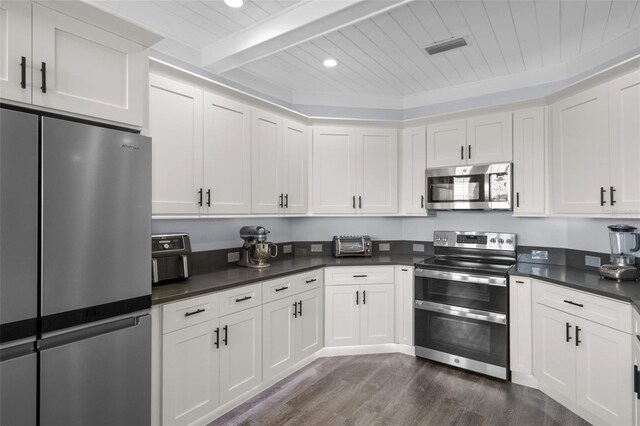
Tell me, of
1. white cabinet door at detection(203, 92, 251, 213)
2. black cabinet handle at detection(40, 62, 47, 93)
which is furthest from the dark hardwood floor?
black cabinet handle at detection(40, 62, 47, 93)

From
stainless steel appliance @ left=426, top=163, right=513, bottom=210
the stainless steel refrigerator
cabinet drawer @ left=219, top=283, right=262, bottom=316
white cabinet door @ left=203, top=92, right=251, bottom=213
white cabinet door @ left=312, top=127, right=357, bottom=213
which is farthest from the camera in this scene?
white cabinet door @ left=312, top=127, right=357, bottom=213

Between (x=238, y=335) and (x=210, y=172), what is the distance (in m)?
1.22

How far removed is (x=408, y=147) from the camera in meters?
3.79

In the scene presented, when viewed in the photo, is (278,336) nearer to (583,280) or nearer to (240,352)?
(240,352)

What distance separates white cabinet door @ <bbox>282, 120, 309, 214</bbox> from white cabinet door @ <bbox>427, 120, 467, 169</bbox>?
1.32m

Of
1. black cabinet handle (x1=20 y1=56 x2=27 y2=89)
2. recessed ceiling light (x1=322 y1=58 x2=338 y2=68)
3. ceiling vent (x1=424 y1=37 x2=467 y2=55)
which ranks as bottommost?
black cabinet handle (x1=20 y1=56 x2=27 y2=89)

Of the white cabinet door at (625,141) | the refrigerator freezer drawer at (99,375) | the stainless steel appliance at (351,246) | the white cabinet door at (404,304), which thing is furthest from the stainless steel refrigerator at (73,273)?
the white cabinet door at (625,141)

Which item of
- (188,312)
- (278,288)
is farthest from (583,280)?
(188,312)

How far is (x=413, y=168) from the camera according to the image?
3.76 metres

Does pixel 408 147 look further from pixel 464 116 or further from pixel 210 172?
pixel 210 172

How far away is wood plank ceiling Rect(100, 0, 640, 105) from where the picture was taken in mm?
2291

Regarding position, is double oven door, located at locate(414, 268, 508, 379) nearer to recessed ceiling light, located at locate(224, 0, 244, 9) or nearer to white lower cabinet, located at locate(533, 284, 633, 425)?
white lower cabinet, located at locate(533, 284, 633, 425)

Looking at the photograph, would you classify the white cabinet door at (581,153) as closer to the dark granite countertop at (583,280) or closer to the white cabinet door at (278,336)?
the dark granite countertop at (583,280)

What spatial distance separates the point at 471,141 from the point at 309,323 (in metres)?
2.37
